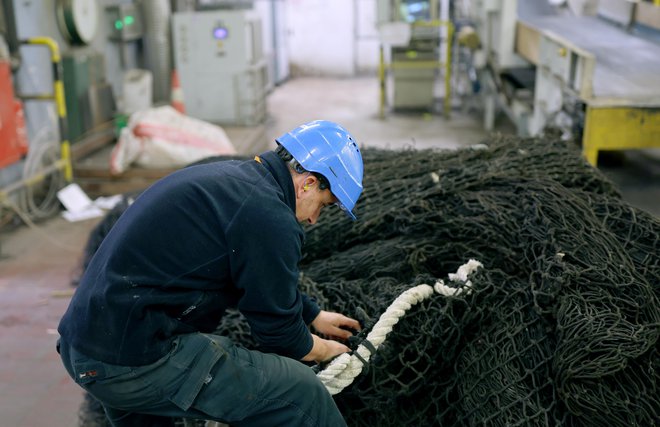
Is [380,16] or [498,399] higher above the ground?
[380,16]

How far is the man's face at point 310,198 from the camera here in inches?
86.1

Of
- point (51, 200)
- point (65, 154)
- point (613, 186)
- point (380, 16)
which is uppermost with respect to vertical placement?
point (380, 16)

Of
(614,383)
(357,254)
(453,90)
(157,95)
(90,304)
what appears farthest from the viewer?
(453,90)

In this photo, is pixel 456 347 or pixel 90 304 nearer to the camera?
pixel 90 304

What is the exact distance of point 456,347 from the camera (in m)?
2.73

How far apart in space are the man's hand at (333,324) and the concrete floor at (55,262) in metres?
1.49

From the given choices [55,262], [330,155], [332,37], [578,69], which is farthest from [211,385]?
[332,37]

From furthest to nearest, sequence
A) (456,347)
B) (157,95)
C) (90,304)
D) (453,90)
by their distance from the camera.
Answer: (453,90)
(157,95)
(456,347)
(90,304)

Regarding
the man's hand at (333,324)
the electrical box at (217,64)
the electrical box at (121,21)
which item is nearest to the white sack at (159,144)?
the electrical box at (121,21)

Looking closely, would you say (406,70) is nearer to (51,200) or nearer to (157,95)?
(157,95)

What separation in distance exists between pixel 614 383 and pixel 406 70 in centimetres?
880

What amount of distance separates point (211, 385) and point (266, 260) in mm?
423

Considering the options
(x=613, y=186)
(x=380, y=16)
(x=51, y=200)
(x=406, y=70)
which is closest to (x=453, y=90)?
(x=406, y=70)

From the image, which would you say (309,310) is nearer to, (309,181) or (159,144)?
(309,181)
